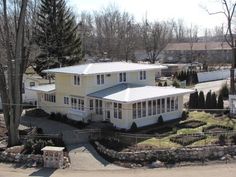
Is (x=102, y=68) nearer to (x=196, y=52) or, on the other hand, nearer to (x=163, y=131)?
(x=163, y=131)

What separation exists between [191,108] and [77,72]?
11797 millimetres

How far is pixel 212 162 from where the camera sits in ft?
90.3

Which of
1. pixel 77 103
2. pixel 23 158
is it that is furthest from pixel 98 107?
pixel 23 158

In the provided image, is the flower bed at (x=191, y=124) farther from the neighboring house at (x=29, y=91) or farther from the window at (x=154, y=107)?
the neighboring house at (x=29, y=91)

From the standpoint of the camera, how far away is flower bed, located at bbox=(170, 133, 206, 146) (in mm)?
29466

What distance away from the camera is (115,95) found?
35.3 metres

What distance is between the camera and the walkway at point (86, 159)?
2770 cm

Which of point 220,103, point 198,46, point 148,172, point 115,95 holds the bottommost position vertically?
point 148,172

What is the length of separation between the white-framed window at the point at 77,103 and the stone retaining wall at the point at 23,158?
9.00m

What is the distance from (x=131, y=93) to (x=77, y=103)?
5.78 meters

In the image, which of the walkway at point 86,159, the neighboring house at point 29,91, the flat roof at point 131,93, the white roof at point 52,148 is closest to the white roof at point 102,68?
the flat roof at point 131,93

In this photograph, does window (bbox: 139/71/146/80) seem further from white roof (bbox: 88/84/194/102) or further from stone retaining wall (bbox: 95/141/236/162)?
stone retaining wall (bbox: 95/141/236/162)

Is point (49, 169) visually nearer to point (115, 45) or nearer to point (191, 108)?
point (191, 108)

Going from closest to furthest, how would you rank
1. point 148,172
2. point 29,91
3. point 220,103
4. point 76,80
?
point 148,172 → point 76,80 → point 220,103 → point 29,91
